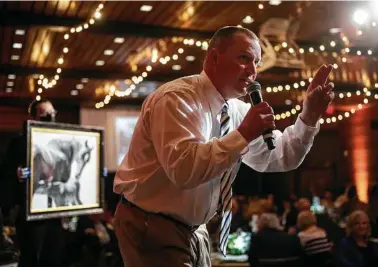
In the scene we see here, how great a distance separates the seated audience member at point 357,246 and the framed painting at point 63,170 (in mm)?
1889

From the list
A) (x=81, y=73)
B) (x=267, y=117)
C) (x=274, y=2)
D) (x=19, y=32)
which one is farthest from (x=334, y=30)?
(x=267, y=117)

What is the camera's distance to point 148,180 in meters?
1.53

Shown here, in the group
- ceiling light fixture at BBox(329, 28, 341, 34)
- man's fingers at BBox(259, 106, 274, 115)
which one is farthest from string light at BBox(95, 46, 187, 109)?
man's fingers at BBox(259, 106, 274, 115)

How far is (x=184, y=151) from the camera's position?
137 cm

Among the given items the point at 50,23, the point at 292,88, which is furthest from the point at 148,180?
the point at 292,88

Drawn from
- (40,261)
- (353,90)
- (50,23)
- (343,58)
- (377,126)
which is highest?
(50,23)

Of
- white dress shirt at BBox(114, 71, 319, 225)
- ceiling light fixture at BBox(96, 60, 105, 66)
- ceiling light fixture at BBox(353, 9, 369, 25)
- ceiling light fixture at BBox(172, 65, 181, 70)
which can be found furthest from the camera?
ceiling light fixture at BBox(172, 65, 181, 70)

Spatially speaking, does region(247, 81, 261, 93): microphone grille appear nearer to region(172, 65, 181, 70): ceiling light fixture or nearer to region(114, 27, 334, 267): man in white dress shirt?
region(114, 27, 334, 267): man in white dress shirt

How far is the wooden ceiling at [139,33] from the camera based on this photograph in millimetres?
6331

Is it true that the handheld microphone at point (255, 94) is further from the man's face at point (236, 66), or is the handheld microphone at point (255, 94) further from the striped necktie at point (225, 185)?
the striped necktie at point (225, 185)

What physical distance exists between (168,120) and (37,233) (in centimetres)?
226

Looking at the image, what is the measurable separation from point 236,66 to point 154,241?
54cm

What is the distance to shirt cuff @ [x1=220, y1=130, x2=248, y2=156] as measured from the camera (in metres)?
1.37

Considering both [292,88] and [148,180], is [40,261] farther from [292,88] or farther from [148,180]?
[292,88]
